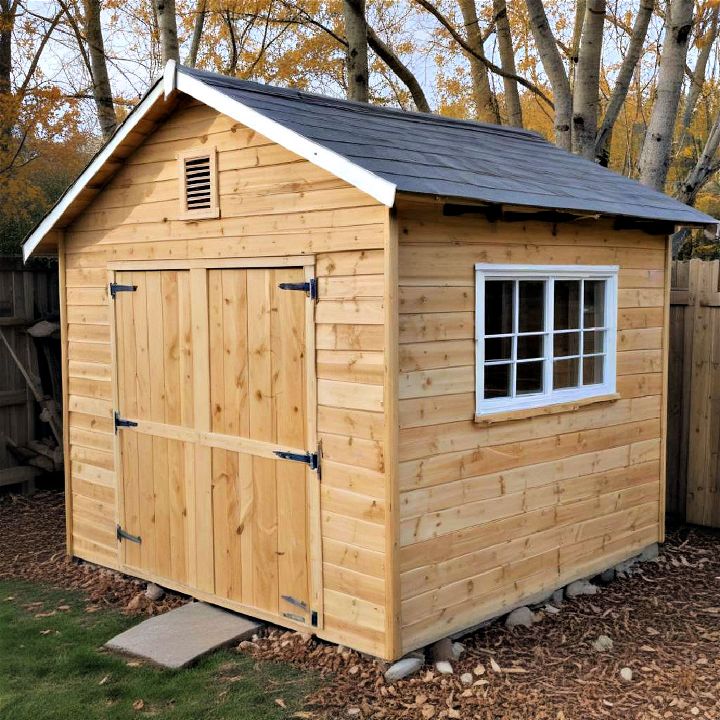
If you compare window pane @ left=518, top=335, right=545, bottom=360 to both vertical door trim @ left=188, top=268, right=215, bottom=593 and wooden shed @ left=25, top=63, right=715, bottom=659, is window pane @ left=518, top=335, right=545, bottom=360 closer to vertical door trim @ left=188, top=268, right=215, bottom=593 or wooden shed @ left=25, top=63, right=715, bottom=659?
wooden shed @ left=25, top=63, right=715, bottom=659

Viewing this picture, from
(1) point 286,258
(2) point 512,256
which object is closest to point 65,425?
(1) point 286,258

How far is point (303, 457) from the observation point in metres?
5.30

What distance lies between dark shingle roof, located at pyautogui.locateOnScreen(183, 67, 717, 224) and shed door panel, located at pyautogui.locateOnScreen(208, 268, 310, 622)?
92cm

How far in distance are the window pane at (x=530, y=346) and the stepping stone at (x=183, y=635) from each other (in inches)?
96.4

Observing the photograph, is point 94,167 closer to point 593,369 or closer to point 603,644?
point 593,369

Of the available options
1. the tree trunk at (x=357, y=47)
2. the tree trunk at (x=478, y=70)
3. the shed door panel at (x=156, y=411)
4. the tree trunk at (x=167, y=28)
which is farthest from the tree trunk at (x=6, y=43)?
the shed door panel at (x=156, y=411)

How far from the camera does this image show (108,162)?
622cm

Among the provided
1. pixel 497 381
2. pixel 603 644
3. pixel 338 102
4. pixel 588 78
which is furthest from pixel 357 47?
pixel 603 644

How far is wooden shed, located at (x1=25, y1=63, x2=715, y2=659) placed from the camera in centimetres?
496

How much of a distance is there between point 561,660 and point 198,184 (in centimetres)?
379

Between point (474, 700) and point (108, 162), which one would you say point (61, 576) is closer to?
point (108, 162)

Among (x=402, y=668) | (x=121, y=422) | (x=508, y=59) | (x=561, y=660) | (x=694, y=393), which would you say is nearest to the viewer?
(x=402, y=668)

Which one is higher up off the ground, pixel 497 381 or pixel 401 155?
pixel 401 155

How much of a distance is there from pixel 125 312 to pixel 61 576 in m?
2.21
